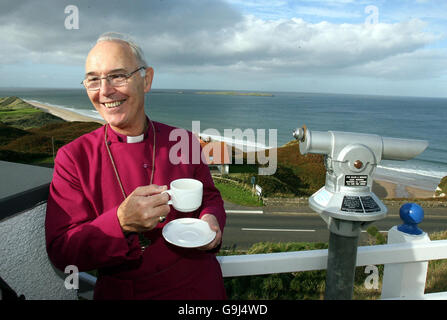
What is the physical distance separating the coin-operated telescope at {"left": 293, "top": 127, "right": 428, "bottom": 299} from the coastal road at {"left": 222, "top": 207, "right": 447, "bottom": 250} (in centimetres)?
1691

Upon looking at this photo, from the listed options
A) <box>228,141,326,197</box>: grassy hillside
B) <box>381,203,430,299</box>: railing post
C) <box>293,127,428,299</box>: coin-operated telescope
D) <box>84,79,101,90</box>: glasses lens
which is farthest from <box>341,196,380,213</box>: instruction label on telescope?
<box>228,141,326,197</box>: grassy hillside

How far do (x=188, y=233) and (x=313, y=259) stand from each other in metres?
0.90

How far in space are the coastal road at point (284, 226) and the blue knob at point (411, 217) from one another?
54.3 feet

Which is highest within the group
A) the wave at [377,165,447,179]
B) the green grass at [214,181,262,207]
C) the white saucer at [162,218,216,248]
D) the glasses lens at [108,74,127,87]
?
the glasses lens at [108,74,127,87]

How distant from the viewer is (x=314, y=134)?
1.61 meters

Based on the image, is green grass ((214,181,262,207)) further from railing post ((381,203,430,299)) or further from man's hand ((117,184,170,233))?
man's hand ((117,184,170,233))

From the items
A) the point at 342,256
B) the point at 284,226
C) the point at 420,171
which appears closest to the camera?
the point at 342,256

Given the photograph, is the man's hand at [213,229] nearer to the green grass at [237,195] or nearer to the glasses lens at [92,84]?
the glasses lens at [92,84]

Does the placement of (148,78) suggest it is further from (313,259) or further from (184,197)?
(313,259)

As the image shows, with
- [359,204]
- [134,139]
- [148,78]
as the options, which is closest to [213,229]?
[134,139]

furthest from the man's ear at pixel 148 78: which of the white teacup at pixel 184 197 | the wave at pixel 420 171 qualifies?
Answer: the wave at pixel 420 171

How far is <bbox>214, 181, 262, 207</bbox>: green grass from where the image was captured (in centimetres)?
2508

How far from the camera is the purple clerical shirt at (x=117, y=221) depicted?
1.24 metres

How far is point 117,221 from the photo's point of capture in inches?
47.8
